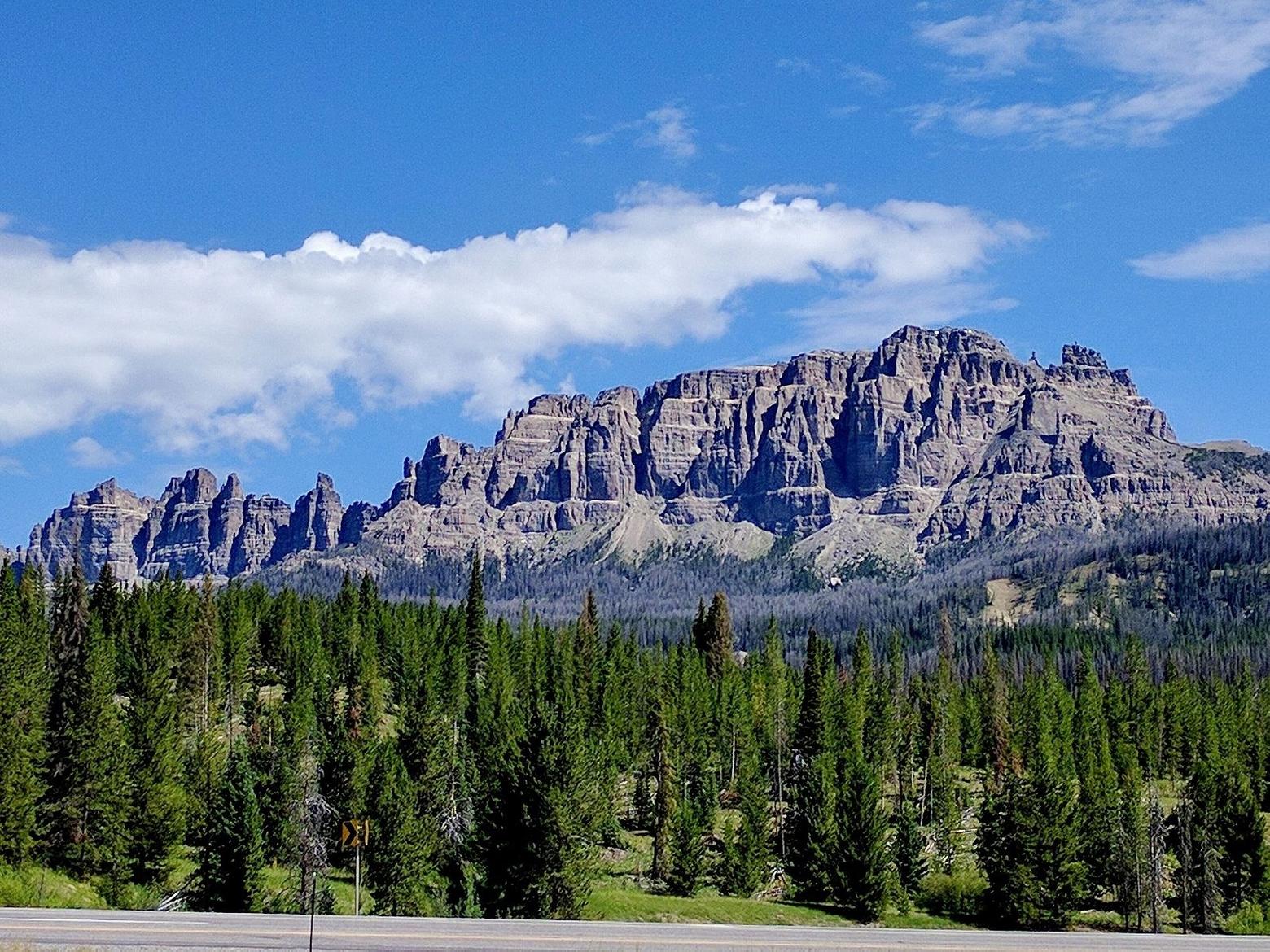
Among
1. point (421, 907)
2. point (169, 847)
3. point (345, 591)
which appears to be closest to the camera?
point (421, 907)

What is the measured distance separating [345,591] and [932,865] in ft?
271

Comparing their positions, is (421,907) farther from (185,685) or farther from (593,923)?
(185,685)

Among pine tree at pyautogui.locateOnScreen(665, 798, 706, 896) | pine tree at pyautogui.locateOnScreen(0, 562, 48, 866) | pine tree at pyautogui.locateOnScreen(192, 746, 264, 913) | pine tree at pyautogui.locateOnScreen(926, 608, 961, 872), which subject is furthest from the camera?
pine tree at pyautogui.locateOnScreen(926, 608, 961, 872)

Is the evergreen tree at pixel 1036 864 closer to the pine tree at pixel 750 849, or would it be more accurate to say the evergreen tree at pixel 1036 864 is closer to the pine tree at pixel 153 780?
the pine tree at pixel 750 849

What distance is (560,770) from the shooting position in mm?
62500

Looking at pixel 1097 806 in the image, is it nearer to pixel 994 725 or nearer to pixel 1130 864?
pixel 1130 864

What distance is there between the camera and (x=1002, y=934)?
41.3 meters

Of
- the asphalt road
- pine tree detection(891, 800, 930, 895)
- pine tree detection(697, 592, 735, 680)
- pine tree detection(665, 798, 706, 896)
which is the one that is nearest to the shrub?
pine tree detection(891, 800, 930, 895)

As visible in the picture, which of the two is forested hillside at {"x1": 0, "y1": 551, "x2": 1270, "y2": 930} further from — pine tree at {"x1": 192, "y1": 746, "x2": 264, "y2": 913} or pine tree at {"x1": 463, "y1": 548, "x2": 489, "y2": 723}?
pine tree at {"x1": 463, "y1": 548, "x2": 489, "y2": 723}

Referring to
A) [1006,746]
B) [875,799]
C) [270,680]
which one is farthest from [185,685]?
[1006,746]

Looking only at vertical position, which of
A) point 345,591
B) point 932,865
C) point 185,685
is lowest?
point 932,865

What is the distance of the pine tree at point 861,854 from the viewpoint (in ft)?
263

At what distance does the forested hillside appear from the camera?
66562 mm

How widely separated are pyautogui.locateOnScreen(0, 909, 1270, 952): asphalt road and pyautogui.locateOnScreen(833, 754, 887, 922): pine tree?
3857 cm
